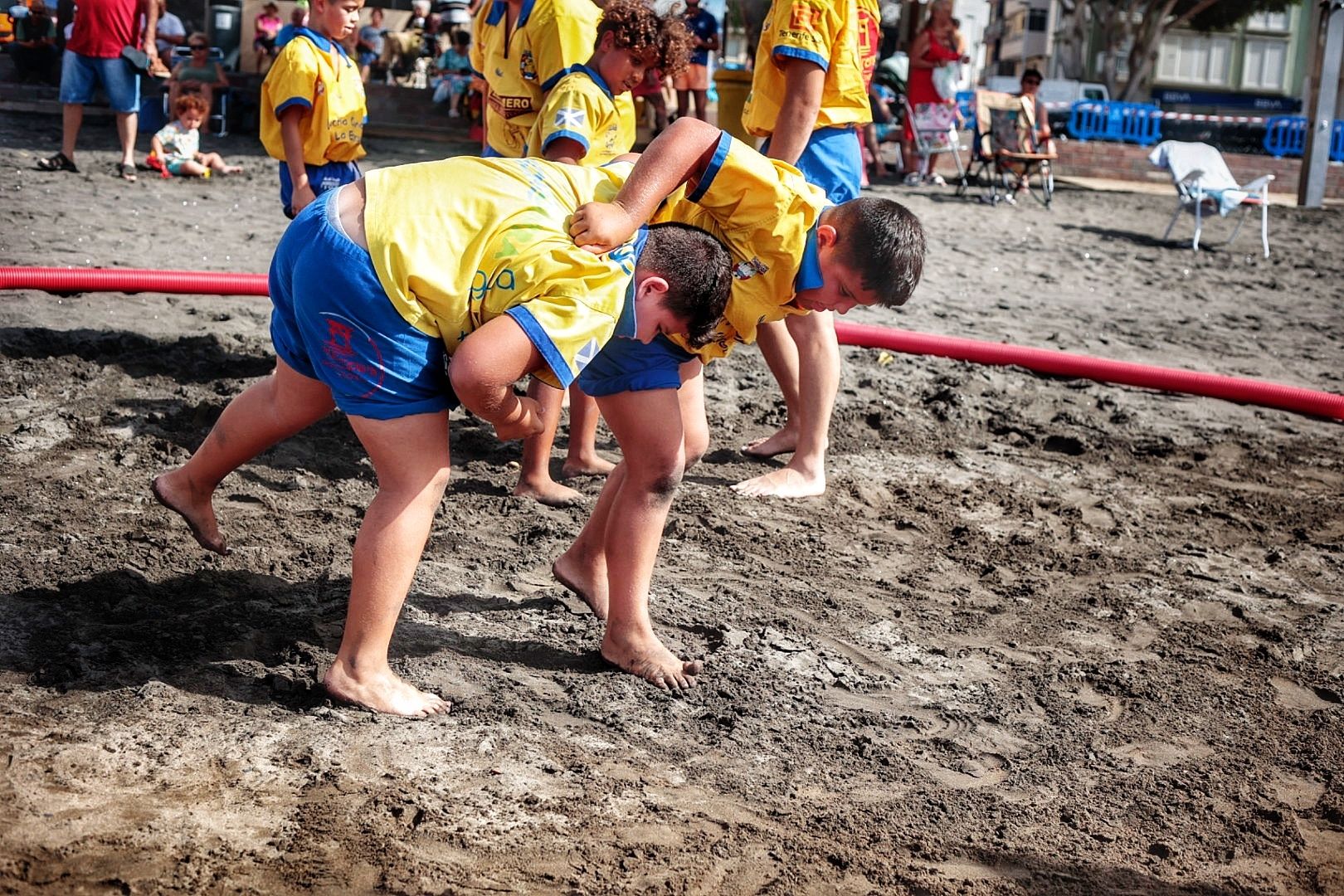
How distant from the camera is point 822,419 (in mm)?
4949

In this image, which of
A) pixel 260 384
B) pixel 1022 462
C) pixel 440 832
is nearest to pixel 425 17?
pixel 1022 462

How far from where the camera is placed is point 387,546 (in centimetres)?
282

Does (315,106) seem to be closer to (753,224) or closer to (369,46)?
(753,224)

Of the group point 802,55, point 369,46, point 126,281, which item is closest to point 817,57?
point 802,55

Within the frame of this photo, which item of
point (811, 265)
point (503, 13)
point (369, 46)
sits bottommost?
point (811, 265)

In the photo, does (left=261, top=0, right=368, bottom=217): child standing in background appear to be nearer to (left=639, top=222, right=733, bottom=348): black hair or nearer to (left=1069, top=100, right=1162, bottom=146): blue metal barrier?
(left=639, top=222, right=733, bottom=348): black hair

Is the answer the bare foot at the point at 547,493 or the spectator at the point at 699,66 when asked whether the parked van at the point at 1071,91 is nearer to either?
the spectator at the point at 699,66

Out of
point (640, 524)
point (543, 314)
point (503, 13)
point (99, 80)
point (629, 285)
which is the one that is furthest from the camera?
point (99, 80)

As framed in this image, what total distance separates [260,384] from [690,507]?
176 cm

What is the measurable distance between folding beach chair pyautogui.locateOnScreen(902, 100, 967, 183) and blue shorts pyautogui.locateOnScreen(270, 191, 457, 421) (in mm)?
14214

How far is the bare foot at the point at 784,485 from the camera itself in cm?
484

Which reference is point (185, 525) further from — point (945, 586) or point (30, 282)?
point (30, 282)

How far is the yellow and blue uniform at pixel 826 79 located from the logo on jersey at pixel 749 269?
1.75 m

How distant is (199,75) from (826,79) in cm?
1234
